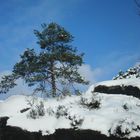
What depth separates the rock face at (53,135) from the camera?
9.66 meters

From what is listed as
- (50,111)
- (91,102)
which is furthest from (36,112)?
(91,102)

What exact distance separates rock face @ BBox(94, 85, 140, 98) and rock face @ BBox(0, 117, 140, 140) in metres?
7.37

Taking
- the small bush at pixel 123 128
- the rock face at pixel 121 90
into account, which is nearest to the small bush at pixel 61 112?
the small bush at pixel 123 128

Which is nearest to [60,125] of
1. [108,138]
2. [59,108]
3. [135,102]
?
[59,108]

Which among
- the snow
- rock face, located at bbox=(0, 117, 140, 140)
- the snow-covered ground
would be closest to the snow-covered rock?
the snow-covered ground

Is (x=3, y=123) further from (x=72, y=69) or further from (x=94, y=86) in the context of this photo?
(x=72, y=69)

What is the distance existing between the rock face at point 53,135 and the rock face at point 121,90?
737 centimetres

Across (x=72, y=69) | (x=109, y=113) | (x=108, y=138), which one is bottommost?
(x=108, y=138)

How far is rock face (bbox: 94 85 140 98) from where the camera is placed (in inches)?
671

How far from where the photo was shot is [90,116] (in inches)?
398

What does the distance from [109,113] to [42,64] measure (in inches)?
729

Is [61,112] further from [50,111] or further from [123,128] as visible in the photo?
[123,128]

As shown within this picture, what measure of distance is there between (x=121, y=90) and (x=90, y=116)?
26.7ft

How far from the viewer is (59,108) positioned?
36.3 ft
